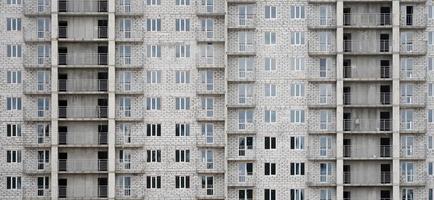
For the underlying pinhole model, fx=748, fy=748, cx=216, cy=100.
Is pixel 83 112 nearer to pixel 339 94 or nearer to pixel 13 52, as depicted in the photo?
pixel 13 52

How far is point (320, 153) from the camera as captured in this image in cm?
6912

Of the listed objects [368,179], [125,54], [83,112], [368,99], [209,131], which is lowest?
[368,179]

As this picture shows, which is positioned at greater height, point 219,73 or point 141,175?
point 219,73

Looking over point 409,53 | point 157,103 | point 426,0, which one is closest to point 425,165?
point 409,53

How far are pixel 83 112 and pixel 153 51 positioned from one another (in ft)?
28.1

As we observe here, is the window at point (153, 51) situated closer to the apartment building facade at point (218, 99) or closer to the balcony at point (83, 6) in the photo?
the apartment building facade at point (218, 99)

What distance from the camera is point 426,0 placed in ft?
226

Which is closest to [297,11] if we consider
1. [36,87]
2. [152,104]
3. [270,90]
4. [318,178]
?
[270,90]

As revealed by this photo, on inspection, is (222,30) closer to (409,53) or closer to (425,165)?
(409,53)

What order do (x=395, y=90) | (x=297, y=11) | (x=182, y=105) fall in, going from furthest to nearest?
(x=297, y=11) < (x=182, y=105) < (x=395, y=90)

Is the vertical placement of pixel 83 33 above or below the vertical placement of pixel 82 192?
above

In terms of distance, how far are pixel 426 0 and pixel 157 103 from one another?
2660 centimetres

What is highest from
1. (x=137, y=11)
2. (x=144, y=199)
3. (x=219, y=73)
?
(x=137, y=11)

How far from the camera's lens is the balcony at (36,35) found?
68.8 m
